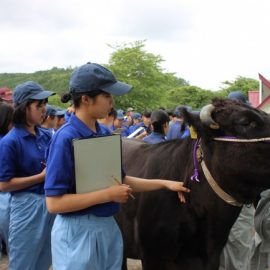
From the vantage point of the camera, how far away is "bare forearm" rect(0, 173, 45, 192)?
11.0ft

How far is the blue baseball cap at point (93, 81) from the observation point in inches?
93.7

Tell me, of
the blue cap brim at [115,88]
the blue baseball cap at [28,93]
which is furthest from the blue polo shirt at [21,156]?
the blue cap brim at [115,88]

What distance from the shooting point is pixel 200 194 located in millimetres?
3137

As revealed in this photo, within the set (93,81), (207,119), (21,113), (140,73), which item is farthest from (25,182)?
(140,73)

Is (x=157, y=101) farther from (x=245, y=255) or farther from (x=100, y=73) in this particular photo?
(x=100, y=73)

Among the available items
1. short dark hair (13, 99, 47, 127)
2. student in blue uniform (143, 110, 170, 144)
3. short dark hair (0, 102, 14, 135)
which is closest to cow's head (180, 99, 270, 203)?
short dark hair (13, 99, 47, 127)

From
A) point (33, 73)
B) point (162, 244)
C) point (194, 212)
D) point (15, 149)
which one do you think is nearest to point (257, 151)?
point (194, 212)

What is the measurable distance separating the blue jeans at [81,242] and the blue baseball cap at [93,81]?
0.70 m

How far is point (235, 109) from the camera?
2.89 metres

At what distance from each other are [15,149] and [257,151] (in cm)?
184

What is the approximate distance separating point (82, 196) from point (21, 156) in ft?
4.39

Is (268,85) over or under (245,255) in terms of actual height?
over

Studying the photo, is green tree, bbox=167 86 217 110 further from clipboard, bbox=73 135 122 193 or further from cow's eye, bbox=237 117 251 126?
clipboard, bbox=73 135 122 193

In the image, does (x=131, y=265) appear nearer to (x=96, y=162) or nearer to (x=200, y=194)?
(x=200, y=194)
